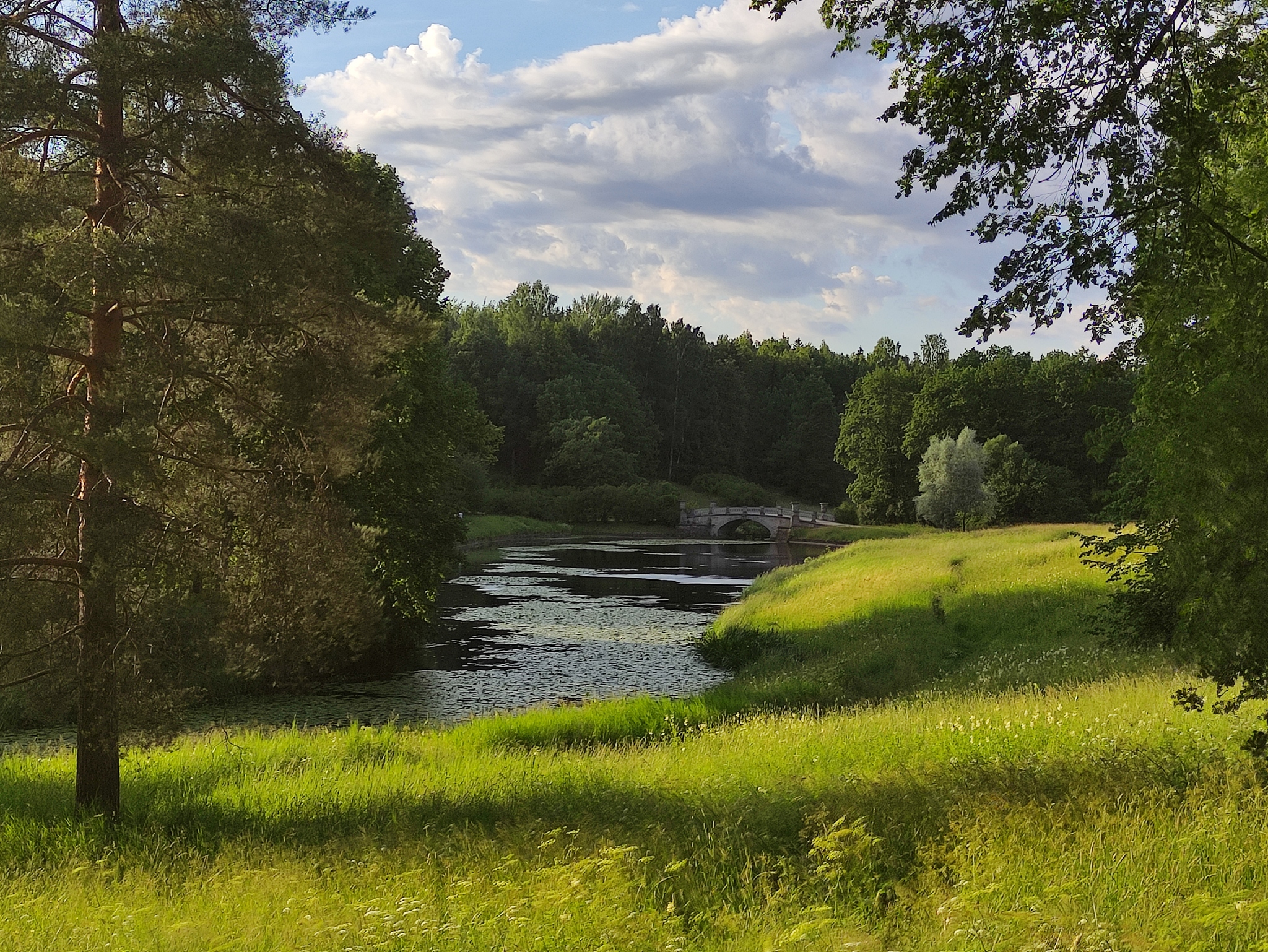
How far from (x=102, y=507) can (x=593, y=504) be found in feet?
252

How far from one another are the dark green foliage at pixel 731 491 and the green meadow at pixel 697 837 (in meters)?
90.7

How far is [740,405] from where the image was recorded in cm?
12538

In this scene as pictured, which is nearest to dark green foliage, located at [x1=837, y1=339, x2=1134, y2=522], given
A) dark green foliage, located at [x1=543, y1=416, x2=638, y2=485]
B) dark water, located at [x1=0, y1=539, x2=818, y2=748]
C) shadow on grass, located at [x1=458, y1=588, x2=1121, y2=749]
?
dark green foliage, located at [x1=543, y1=416, x2=638, y2=485]

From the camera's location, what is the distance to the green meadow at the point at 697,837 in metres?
5.82

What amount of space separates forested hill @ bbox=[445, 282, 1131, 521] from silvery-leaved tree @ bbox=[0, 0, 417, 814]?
178 ft

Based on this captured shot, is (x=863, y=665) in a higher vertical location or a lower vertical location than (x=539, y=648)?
higher

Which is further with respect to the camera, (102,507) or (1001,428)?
(1001,428)

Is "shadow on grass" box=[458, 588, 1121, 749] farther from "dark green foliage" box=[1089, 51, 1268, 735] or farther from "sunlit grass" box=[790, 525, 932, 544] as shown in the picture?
"sunlit grass" box=[790, 525, 932, 544]

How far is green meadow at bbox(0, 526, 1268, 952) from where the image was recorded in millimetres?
5816

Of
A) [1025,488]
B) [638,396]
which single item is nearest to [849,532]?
[1025,488]

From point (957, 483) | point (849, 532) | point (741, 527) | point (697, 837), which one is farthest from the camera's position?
point (741, 527)

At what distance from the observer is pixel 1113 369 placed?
27.5 ft

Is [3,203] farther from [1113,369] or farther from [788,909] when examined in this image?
[1113,369]

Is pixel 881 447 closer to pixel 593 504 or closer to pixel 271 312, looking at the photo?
pixel 593 504
